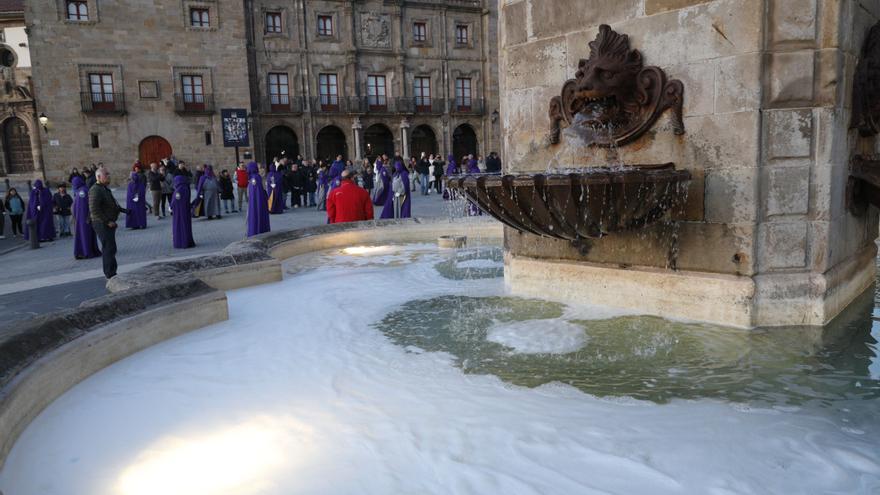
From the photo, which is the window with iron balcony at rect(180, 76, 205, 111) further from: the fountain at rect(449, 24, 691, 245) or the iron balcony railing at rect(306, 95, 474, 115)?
the fountain at rect(449, 24, 691, 245)

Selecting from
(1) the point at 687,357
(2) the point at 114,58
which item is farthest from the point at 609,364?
(2) the point at 114,58

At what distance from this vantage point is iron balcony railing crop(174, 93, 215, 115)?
31.5 m

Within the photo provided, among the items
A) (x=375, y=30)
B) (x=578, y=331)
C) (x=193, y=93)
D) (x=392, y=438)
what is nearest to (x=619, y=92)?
(x=578, y=331)

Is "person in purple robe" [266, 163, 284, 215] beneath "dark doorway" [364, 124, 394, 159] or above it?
beneath

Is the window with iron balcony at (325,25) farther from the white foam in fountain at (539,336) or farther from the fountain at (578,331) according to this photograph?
the white foam in fountain at (539,336)

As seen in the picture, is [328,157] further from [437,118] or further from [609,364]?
[609,364]

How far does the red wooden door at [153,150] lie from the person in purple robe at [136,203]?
17887 millimetres

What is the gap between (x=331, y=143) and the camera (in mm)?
37188

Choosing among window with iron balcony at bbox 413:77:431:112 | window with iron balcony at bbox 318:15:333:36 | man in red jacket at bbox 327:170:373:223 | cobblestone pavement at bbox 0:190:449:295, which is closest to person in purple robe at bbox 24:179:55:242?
cobblestone pavement at bbox 0:190:449:295

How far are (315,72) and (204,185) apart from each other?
19.9 m

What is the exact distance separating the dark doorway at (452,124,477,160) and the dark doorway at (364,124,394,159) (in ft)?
13.4

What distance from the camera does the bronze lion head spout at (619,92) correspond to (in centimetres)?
425

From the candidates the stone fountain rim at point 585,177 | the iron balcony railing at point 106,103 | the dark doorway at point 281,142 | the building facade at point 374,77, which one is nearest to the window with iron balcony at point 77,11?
the iron balcony railing at point 106,103

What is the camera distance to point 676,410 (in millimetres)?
2871
